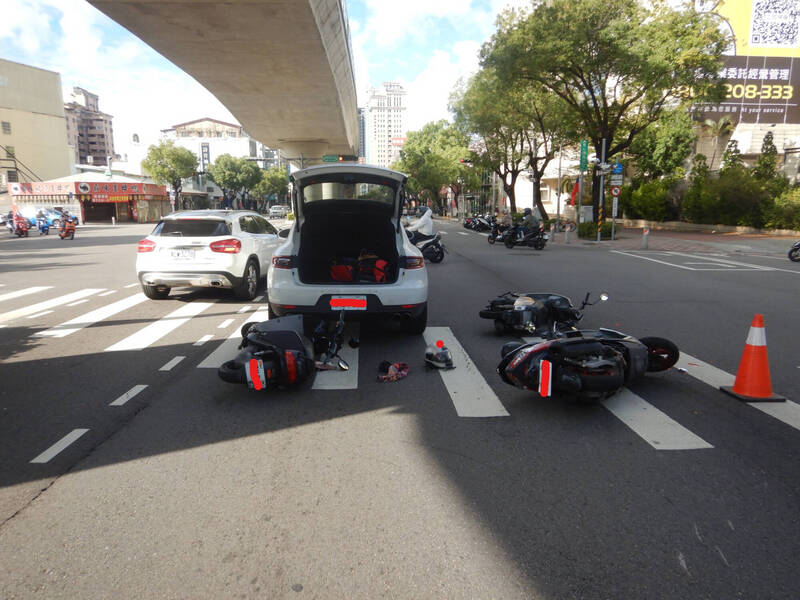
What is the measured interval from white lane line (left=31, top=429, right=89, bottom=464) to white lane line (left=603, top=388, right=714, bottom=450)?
3973mm

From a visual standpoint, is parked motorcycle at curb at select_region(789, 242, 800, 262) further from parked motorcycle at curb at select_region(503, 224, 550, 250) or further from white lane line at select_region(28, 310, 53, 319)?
white lane line at select_region(28, 310, 53, 319)

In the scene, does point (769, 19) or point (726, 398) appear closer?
point (726, 398)

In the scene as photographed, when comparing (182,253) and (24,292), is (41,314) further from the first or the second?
(24,292)

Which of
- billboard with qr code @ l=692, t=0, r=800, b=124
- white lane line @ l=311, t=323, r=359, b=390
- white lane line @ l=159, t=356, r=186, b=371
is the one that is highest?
billboard with qr code @ l=692, t=0, r=800, b=124

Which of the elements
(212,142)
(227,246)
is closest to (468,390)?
(227,246)

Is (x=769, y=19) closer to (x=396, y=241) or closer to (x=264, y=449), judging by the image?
(x=396, y=241)

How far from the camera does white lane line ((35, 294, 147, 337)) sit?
7180 mm

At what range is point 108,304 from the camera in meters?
9.18

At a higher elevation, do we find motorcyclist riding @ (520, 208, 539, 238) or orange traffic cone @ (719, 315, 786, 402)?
motorcyclist riding @ (520, 208, 539, 238)

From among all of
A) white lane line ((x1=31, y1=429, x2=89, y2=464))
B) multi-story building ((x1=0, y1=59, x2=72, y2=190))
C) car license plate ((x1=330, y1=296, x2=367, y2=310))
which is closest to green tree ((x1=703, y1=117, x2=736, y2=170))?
car license plate ((x1=330, y1=296, x2=367, y2=310))

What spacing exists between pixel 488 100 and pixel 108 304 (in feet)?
102

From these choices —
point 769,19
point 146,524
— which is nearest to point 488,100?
point 769,19

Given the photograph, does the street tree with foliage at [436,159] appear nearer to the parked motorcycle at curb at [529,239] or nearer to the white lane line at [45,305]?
the parked motorcycle at curb at [529,239]

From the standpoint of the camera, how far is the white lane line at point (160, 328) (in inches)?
253
